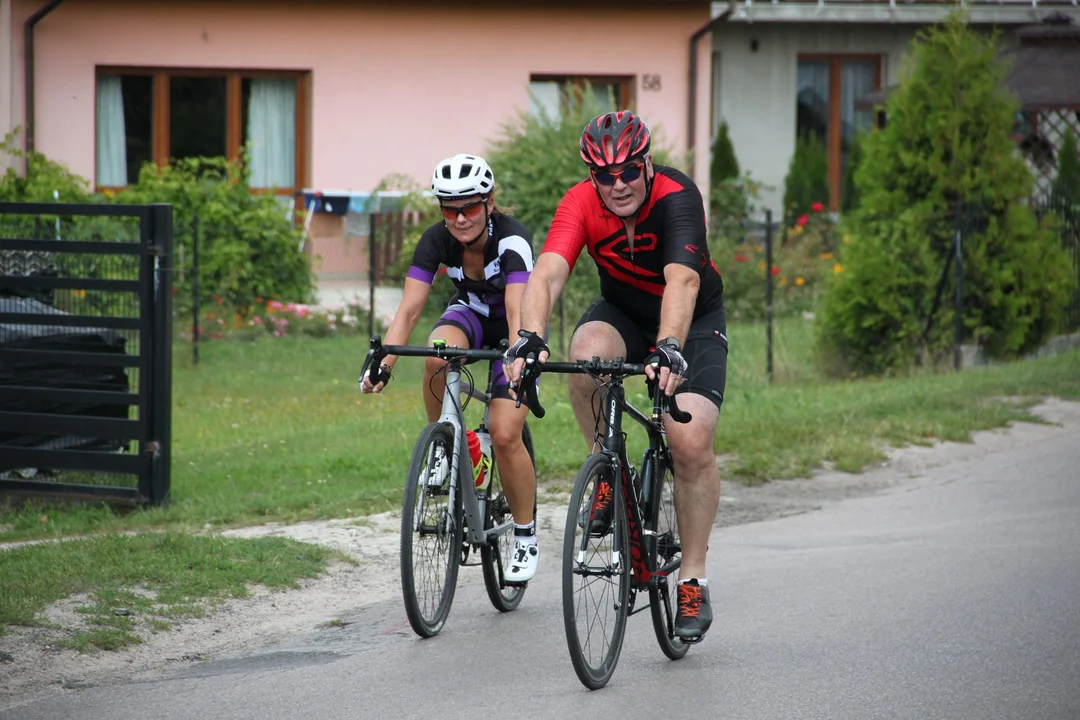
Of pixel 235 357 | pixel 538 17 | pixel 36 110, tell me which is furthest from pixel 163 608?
pixel 538 17

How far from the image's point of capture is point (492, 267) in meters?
6.56

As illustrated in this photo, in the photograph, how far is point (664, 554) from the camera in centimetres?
586

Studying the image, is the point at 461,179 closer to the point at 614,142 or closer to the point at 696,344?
the point at 614,142

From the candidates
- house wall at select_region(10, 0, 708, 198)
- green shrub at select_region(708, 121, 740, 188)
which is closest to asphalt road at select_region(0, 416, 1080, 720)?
house wall at select_region(10, 0, 708, 198)

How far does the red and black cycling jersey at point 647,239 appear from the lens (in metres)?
5.68

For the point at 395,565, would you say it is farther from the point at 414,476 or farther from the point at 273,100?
the point at 273,100

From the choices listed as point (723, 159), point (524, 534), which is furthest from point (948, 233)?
point (723, 159)

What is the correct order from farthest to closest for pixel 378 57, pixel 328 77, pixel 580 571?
pixel 378 57, pixel 328 77, pixel 580 571

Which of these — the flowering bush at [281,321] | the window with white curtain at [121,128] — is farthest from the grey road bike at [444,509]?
the window with white curtain at [121,128]

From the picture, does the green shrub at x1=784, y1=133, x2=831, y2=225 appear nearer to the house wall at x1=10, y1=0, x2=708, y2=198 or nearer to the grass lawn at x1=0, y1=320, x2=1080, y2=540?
the house wall at x1=10, y1=0, x2=708, y2=198

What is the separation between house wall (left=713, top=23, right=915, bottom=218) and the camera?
24.7 m

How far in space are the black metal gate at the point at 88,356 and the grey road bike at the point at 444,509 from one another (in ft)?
9.06

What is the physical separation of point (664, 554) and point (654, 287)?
1.08m

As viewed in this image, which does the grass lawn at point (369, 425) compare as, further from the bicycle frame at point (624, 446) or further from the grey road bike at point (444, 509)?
the bicycle frame at point (624, 446)
